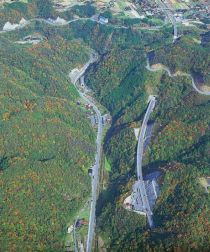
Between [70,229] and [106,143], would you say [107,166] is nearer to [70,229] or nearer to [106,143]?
[106,143]

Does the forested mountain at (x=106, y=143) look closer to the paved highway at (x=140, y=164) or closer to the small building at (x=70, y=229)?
the small building at (x=70, y=229)

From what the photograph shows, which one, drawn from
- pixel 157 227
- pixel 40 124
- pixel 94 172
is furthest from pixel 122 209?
pixel 40 124

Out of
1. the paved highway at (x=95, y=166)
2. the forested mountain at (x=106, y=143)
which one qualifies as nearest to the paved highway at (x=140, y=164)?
the forested mountain at (x=106, y=143)

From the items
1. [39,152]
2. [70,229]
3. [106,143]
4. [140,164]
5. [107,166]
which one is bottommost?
[107,166]

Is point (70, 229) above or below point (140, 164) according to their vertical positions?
below

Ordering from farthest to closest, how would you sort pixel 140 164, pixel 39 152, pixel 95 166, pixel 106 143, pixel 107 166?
1. pixel 106 143
2. pixel 107 166
3. pixel 95 166
4. pixel 140 164
5. pixel 39 152

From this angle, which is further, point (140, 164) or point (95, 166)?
point (95, 166)

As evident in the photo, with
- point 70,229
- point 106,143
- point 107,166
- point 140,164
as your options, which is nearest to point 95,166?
point 107,166

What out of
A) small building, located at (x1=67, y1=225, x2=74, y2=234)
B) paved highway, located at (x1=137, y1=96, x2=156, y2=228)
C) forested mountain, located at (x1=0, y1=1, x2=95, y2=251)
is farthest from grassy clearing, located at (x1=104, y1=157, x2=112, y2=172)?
small building, located at (x1=67, y1=225, x2=74, y2=234)

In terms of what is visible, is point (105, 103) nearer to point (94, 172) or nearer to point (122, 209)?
point (94, 172)

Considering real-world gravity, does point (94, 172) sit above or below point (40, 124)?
below

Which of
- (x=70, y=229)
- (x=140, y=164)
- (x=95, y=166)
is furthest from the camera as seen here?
(x=95, y=166)
